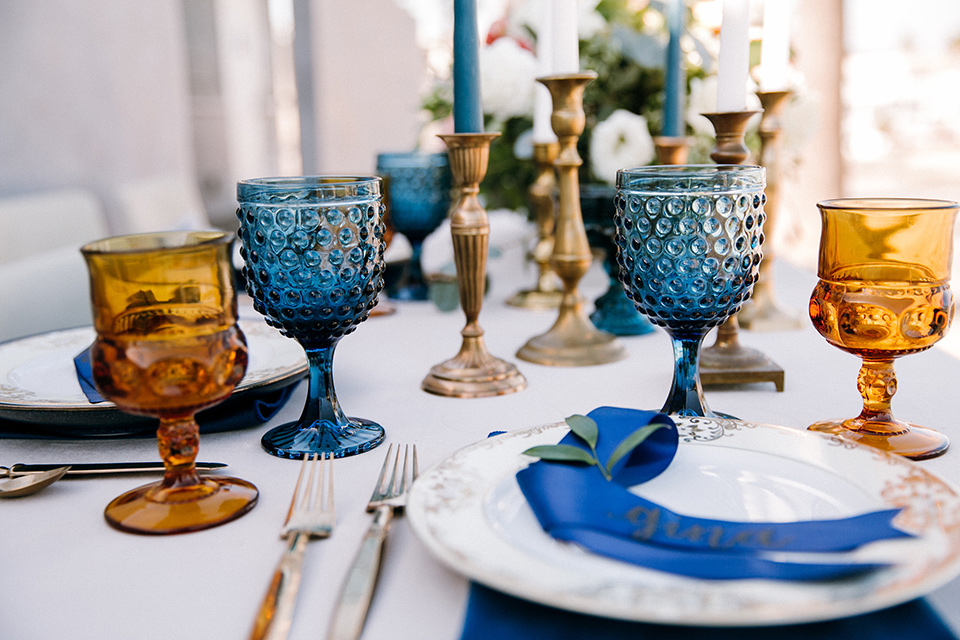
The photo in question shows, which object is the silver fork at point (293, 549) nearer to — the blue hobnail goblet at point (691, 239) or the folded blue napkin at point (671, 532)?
the folded blue napkin at point (671, 532)

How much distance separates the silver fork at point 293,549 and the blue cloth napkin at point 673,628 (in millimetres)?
101

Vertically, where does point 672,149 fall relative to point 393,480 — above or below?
above

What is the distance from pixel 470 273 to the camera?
2.82 feet

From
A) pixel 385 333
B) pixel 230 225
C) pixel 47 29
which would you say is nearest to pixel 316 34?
pixel 230 225

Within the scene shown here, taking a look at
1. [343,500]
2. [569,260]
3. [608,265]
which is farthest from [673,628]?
[608,265]

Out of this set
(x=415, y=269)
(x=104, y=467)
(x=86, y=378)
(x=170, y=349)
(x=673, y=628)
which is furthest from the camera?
(x=415, y=269)

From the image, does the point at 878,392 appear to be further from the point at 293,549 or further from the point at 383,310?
the point at 383,310

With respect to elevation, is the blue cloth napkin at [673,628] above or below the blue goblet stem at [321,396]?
below

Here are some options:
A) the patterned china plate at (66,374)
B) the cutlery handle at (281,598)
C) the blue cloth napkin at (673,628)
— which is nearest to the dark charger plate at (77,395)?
the patterned china plate at (66,374)

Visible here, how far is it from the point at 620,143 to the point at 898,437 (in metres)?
0.80

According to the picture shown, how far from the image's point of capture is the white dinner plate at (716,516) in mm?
374

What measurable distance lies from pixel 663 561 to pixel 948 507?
0.60 feet

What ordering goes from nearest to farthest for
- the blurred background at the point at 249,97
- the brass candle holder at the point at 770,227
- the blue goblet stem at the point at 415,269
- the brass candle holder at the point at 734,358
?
the brass candle holder at the point at 734,358 → the brass candle holder at the point at 770,227 → the blue goblet stem at the point at 415,269 → the blurred background at the point at 249,97

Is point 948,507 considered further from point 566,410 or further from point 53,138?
point 53,138
